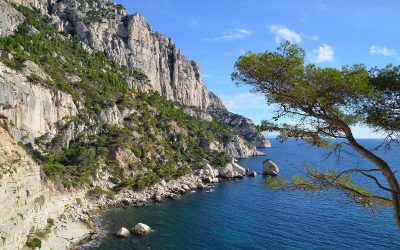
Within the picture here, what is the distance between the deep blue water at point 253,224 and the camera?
149ft

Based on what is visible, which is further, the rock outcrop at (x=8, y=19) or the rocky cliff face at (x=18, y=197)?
the rock outcrop at (x=8, y=19)

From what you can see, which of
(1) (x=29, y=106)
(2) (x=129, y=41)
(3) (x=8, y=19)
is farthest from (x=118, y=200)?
(2) (x=129, y=41)

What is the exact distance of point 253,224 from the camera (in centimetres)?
5497

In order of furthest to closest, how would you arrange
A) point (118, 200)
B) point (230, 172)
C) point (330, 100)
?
point (230, 172) < point (118, 200) < point (330, 100)

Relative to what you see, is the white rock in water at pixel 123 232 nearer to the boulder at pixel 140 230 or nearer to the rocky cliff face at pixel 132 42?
the boulder at pixel 140 230

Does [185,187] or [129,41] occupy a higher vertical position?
[129,41]

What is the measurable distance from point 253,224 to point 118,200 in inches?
988

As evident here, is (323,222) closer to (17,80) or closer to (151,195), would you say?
(151,195)

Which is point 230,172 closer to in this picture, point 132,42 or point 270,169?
point 270,169

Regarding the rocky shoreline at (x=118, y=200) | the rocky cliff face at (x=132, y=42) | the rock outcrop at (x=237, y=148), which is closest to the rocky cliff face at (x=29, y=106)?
the rocky shoreline at (x=118, y=200)

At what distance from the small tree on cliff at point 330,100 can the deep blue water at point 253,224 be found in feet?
82.4

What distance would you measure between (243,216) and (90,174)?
29.3 meters

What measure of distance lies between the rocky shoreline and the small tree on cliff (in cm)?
3516

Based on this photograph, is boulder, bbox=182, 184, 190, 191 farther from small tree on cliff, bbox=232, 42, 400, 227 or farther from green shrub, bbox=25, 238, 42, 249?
small tree on cliff, bbox=232, 42, 400, 227
